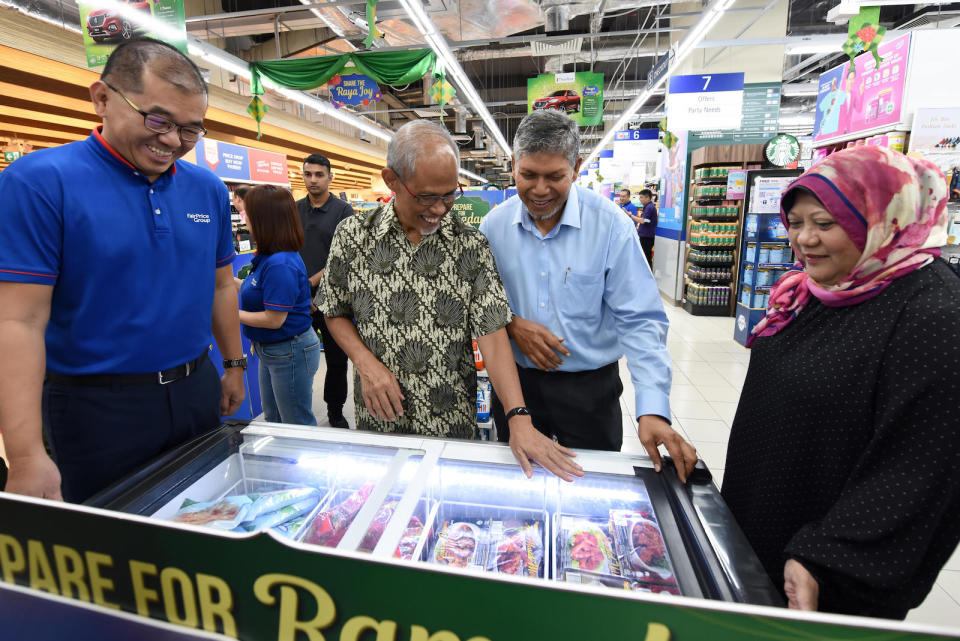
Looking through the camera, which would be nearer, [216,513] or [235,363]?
[216,513]

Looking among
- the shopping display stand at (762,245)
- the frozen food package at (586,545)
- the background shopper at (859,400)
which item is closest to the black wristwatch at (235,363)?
the frozen food package at (586,545)

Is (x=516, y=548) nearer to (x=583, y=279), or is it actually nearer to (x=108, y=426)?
(x=583, y=279)

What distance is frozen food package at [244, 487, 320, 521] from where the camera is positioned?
48.0 inches

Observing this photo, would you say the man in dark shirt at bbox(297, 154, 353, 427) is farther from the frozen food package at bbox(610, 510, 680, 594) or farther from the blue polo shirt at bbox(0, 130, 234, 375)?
the frozen food package at bbox(610, 510, 680, 594)

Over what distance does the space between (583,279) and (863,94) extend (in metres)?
5.80

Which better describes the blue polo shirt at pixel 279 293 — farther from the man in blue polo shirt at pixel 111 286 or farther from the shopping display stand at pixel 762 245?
the shopping display stand at pixel 762 245

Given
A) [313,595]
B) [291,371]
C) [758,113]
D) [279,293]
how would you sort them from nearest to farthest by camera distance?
[313,595], [279,293], [291,371], [758,113]

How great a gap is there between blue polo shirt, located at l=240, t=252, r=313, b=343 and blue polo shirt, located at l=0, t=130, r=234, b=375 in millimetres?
1356

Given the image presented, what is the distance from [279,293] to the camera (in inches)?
111

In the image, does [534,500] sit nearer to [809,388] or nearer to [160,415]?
[809,388]

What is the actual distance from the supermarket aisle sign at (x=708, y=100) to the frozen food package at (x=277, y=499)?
359 inches

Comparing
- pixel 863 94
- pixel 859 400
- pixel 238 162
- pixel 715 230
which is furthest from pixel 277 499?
pixel 715 230

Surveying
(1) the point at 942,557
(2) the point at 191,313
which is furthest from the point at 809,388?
(2) the point at 191,313

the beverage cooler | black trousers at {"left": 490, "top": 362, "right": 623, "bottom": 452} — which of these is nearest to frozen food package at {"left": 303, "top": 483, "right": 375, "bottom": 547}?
the beverage cooler
